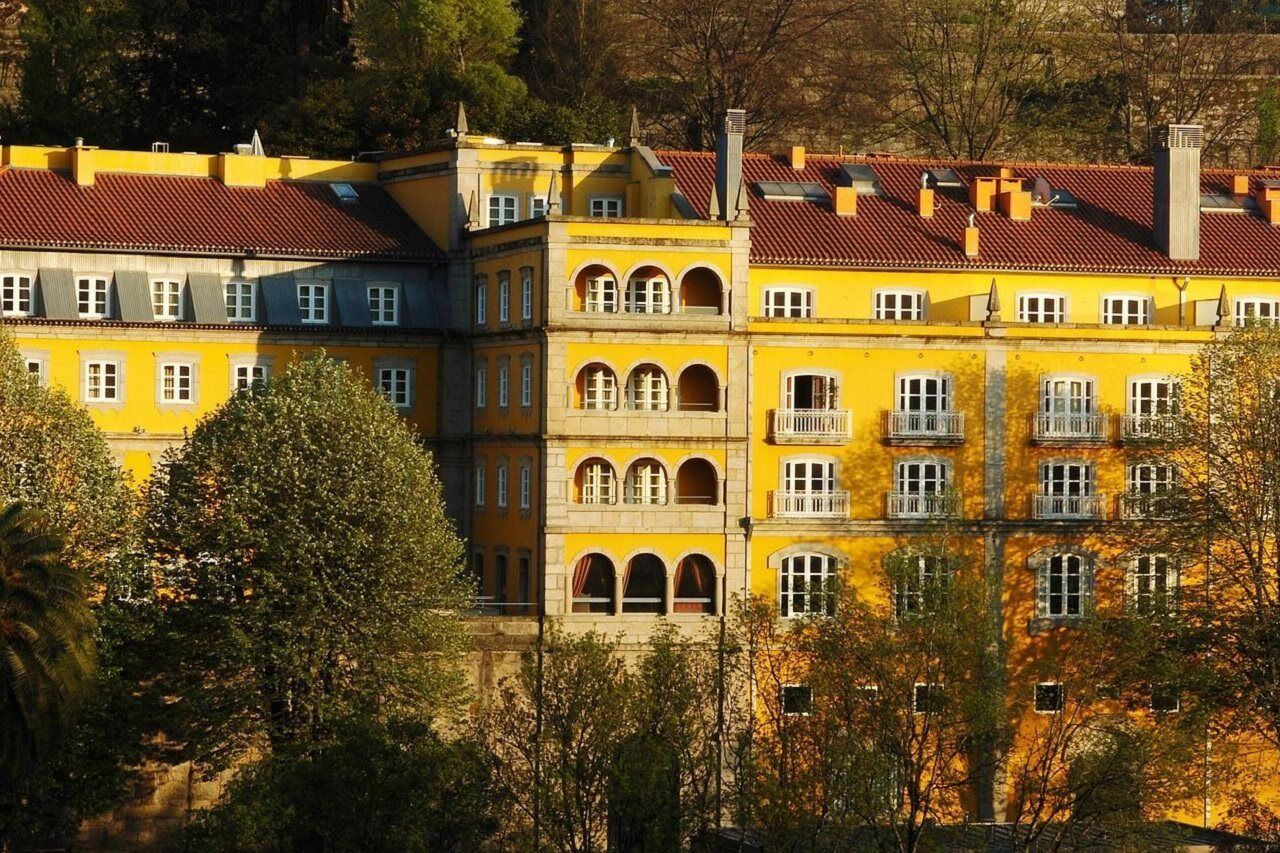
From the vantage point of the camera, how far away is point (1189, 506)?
266ft

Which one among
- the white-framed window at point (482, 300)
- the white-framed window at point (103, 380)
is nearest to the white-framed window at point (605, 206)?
the white-framed window at point (482, 300)

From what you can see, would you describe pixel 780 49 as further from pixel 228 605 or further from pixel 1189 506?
pixel 228 605

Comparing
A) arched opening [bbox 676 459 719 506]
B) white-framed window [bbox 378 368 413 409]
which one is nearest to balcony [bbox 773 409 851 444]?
arched opening [bbox 676 459 719 506]

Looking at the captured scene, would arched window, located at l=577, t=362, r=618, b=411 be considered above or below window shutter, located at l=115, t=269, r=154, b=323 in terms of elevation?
below

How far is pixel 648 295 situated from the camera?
268 ft

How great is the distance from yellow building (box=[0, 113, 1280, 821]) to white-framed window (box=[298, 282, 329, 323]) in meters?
0.09

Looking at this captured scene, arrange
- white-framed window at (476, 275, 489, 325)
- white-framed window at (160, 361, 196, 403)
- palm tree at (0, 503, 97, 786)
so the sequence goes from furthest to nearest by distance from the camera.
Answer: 1. white-framed window at (476, 275, 489, 325)
2. white-framed window at (160, 361, 196, 403)
3. palm tree at (0, 503, 97, 786)

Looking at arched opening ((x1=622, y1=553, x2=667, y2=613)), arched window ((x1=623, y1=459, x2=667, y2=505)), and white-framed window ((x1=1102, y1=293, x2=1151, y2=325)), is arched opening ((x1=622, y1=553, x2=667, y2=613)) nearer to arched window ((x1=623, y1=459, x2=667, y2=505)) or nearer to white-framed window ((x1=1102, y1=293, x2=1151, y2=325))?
arched window ((x1=623, y1=459, x2=667, y2=505))

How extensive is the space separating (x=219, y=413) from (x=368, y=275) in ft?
37.8

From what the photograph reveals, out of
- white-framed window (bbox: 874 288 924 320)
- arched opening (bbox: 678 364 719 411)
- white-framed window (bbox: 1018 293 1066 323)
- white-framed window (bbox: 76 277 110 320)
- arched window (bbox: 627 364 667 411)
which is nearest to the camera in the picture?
arched window (bbox: 627 364 667 411)

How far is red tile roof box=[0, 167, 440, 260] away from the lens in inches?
3359

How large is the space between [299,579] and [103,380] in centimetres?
1325

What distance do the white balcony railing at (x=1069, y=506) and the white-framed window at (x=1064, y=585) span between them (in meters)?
1.10

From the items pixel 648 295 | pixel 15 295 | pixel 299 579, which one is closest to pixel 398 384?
pixel 648 295
